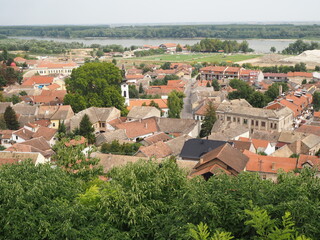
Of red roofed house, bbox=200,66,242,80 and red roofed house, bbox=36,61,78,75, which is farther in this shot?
red roofed house, bbox=36,61,78,75

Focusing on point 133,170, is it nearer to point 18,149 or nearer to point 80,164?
point 80,164

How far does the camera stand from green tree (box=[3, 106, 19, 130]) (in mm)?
37531

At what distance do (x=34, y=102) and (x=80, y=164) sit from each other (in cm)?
3441

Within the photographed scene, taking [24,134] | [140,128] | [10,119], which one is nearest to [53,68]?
[10,119]

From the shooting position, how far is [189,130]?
117 feet

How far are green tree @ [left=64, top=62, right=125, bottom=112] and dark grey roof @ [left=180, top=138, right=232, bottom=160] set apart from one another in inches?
632

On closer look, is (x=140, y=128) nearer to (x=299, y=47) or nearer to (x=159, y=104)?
(x=159, y=104)

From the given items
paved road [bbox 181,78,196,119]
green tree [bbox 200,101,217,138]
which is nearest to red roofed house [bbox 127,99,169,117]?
paved road [bbox 181,78,196,119]

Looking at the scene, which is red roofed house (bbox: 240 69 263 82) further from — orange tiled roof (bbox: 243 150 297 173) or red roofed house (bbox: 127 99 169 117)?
orange tiled roof (bbox: 243 150 297 173)

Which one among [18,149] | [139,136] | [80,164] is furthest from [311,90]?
[80,164]

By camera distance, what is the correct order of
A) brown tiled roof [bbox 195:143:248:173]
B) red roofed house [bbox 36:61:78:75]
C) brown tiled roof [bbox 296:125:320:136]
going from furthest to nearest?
red roofed house [bbox 36:61:78:75]
brown tiled roof [bbox 296:125:320:136]
brown tiled roof [bbox 195:143:248:173]

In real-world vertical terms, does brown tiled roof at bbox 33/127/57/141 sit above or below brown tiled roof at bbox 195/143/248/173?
below

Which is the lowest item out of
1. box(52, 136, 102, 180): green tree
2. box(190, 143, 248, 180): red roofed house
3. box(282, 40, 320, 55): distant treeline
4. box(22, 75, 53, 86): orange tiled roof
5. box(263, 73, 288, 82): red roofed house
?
box(263, 73, 288, 82): red roofed house

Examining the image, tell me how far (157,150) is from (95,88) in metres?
17.1
